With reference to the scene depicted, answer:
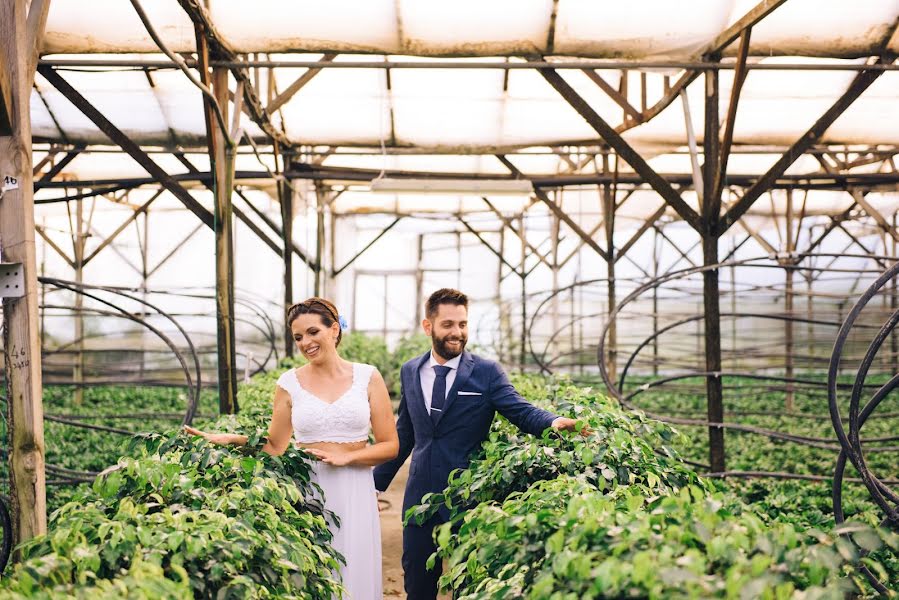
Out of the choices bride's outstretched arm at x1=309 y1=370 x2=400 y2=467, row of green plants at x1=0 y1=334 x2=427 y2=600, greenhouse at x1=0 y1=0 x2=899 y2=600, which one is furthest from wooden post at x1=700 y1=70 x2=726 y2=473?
row of green plants at x1=0 y1=334 x2=427 y2=600

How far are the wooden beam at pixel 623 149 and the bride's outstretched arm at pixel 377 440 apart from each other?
8.54 feet

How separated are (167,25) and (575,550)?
14.8ft

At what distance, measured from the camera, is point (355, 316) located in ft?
64.5

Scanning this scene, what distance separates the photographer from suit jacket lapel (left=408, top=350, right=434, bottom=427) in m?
3.72

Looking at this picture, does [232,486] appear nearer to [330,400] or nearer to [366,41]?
[330,400]

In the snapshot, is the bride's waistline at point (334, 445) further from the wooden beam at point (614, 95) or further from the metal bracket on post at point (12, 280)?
the wooden beam at point (614, 95)

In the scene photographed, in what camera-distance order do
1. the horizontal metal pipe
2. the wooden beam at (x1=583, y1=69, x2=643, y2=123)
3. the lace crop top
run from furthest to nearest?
the wooden beam at (x1=583, y1=69, x2=643, y2=123), the horizontal metal pipe, the lace crop top

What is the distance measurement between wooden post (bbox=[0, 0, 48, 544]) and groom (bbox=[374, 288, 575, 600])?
1505mm

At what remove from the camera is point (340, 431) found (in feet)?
11.6

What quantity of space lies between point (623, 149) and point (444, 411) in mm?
2788

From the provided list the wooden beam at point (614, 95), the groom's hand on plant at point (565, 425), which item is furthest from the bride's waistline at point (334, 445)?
the wooden beam at point (614, 95)

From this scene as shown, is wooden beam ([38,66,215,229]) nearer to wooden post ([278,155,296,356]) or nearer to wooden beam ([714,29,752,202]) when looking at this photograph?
wooden post ([278,155,296,356])

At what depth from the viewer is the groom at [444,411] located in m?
3.63

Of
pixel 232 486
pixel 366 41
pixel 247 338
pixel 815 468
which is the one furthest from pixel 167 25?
pixel 247 338
